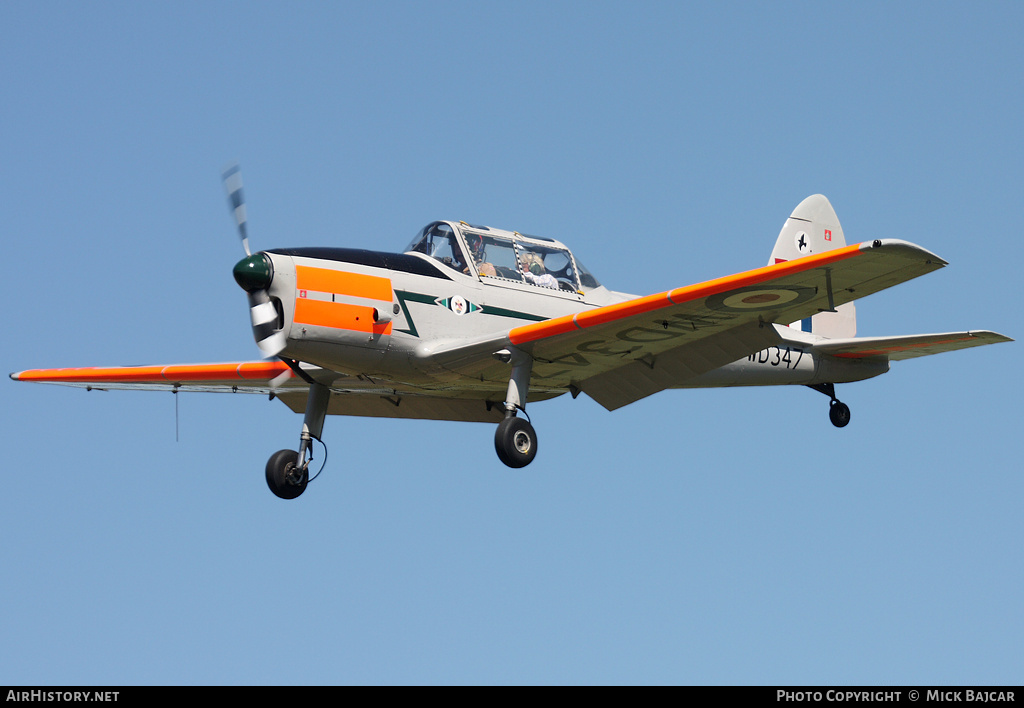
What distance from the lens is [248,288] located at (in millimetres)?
12078

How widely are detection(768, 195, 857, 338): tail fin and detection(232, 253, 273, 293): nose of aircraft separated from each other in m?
8.15

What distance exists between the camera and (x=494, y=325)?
1329 centimetres

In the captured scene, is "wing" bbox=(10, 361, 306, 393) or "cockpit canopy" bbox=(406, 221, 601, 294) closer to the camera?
"cockpit canopy" bbox=(406, 221, 601, 294)

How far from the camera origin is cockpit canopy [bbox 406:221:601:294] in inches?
525

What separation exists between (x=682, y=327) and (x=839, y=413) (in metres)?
4.79

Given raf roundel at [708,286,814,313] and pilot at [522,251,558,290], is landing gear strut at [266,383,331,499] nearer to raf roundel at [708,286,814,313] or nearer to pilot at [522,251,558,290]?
pilot at [522,251,558,290]

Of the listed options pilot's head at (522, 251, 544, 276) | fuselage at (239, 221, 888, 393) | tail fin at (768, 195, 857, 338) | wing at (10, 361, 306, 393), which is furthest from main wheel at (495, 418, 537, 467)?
tail fin at (768, 195, 857, 338)

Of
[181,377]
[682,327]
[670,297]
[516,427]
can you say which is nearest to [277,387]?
[181,377]

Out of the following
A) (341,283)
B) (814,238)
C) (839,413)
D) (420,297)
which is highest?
(814,238)

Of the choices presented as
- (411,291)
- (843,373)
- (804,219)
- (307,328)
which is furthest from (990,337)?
(307,328)

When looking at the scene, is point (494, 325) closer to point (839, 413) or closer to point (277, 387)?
point (277, 387)

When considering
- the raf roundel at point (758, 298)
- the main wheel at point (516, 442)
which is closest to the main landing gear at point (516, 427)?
the main wheel at point (516, 442)
